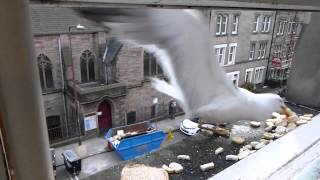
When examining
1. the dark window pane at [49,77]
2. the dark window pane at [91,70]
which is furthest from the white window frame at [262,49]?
the dark window pane at [49,77]

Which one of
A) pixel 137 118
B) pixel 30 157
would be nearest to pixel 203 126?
pixel 30 157

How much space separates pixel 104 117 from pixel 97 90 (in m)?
0.73

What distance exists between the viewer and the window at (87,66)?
4483 mm

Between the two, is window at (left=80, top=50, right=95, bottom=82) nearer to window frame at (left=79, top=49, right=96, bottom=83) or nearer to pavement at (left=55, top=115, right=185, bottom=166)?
window frame at (left=79, top=49, right=96, bottom=83)

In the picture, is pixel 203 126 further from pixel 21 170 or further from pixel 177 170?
pixel 21 170

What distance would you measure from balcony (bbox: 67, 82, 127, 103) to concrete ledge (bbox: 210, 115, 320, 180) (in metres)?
4.12

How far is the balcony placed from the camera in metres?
4.64

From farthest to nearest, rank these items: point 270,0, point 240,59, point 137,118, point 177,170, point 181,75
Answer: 1. point 240,59
2. point 137,118
3. point 177,170
4. point 181,75
5. point 270,0

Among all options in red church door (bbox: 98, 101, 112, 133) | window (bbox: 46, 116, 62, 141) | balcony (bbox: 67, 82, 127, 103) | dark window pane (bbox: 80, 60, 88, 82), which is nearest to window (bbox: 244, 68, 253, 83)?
balcony (bbox: 67, 82, 127, 103)

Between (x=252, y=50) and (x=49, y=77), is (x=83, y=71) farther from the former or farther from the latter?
(x=252, y=50)

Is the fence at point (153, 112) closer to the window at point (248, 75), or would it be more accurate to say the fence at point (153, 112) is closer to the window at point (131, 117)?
the window at point (131, 117)

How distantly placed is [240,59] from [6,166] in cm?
595

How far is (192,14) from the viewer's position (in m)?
0.54

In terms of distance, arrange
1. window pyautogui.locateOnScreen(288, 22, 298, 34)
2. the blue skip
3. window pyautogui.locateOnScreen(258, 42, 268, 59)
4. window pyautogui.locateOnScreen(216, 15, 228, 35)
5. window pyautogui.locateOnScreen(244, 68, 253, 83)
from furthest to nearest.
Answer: window pyautogui.locateOnScreen(258, 42, 268, 59), window pyautogui.locateOnScreen(244, 68, 253, 83), window pyautogui.locateOnScreen(288, 22, 298, 34), the blue skip, window pyautogui.locateOnScreen(216, 15, 228, 35)
